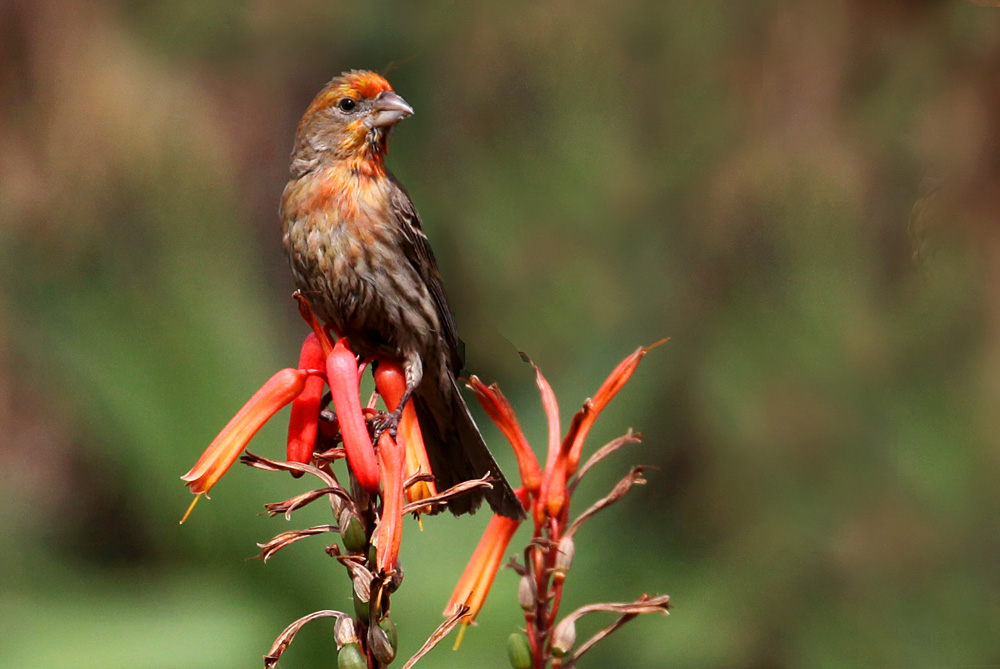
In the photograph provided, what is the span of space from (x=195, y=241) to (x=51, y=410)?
175cm

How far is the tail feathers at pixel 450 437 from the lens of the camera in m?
1.69

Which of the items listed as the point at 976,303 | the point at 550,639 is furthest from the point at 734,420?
the point at 550,639

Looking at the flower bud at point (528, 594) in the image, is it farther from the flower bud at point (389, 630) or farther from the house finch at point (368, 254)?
the house finch at point (368, 254)

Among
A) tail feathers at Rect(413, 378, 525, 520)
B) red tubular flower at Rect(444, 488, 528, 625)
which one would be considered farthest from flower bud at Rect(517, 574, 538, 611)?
tail feathers at Rect(413, 378, 525, 520)

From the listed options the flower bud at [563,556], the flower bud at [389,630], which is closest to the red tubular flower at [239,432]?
the flower bud at [389,630]

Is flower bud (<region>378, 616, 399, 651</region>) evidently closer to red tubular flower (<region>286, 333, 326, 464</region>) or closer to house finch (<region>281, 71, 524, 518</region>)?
red tubular flower (<region>286, 333, 326, 464</region>)

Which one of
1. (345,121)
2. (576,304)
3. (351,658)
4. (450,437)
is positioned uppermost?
(345,121)

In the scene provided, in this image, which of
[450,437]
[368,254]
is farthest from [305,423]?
[368,254]

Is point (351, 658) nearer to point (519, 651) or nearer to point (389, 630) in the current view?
point (389, 630)

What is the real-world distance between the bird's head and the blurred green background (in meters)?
1.58

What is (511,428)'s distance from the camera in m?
1.23

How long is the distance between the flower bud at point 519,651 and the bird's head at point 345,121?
43.4 inches

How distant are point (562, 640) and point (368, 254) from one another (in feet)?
3.22

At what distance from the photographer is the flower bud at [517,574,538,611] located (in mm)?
1098
